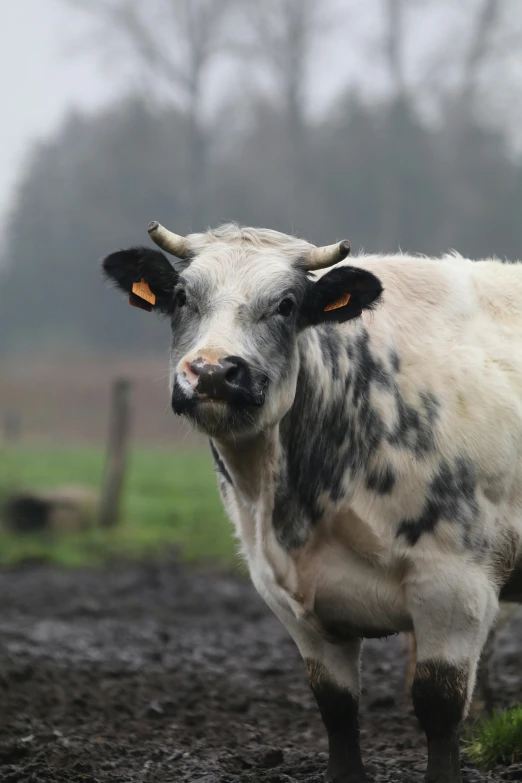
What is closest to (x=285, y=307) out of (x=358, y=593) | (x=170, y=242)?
(x=170, y=242)

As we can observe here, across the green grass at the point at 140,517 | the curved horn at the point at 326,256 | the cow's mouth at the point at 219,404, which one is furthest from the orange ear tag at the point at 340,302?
the green grass at the point at 140,517

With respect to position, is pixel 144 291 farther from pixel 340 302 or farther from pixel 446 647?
pixel 446 647

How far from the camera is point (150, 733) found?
21.5ft

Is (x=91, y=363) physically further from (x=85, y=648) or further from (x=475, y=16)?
(x=85, y=648)

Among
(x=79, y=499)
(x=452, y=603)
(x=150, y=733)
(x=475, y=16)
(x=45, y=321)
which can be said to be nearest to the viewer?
(x=452, y=603)

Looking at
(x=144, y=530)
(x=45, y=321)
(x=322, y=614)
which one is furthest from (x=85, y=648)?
(x=45, y=321)

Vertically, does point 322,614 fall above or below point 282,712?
above

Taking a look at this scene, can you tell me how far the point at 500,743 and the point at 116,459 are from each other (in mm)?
11446

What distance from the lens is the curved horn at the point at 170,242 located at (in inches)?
204

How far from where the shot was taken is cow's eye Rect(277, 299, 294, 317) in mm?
4869

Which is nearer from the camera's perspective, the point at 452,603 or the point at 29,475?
the point at 452,603

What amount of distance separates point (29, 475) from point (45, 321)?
35.6 metres

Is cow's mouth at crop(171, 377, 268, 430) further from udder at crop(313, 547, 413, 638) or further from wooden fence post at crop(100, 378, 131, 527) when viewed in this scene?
wooden fence post at crop(100, 378, 131, 527)

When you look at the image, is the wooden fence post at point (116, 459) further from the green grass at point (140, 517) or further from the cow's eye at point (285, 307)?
the cow's eye at point (285, 307)
